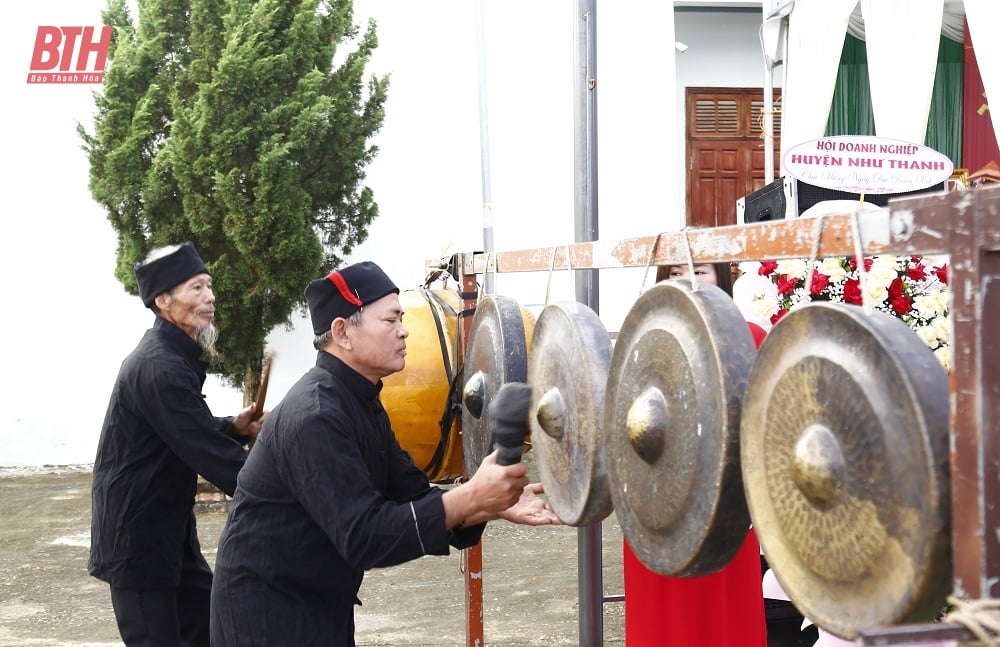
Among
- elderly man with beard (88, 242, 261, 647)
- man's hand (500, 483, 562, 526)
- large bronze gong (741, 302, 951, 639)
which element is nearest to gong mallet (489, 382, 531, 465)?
man's hand (500, 483, 562, 526)

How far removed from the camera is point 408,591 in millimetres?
5328

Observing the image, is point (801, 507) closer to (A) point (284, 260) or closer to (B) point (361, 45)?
(A) point (284, 260)

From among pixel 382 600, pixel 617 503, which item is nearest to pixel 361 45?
pixel 382 600

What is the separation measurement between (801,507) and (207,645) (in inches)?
107

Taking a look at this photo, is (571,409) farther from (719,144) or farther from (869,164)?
(719,144)

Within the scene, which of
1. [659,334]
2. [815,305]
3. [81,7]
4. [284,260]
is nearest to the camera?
[815,305]

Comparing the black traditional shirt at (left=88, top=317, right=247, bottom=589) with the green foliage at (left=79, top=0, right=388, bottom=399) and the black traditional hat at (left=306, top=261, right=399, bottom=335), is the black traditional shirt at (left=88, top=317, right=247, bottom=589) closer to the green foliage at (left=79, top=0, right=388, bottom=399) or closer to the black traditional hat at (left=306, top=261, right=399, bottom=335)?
the black traditional hat at (left=306, top=261, right=399, bottom=335)

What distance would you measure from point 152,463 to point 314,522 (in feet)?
3.97

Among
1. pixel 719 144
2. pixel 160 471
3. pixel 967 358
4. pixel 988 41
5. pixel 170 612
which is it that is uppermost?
pixel 988 41

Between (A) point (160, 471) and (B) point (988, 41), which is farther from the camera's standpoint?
(B) point (988, 41)

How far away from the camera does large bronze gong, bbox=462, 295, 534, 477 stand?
2.55 meters

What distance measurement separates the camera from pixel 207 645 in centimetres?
344

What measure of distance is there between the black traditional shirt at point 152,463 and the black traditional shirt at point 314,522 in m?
0.82

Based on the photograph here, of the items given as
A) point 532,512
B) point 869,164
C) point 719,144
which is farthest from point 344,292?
point 719,144
